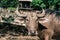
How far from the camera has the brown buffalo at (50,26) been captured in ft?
42.1

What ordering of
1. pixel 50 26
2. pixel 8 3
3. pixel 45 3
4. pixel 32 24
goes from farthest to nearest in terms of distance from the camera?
pixel 8 3, pixel 45 3, pixel 50 26, pixel 32 24

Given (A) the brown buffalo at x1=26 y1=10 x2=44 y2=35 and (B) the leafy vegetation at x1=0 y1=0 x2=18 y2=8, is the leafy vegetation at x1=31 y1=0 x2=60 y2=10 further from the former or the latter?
(A) the brown buffalo at x1=26 y1=10 x2=44 y2=35

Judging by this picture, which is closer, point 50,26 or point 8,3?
point 50,26

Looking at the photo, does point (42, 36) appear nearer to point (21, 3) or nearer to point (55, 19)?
point (55, 19)

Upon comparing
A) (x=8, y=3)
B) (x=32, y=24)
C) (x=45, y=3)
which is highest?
(x=32, y=24)

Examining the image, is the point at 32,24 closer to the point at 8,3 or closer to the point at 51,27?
the point at 51,27

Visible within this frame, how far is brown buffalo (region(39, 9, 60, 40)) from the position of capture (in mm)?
12846

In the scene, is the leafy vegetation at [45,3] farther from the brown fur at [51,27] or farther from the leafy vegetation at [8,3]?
the brown fur at [51,27]

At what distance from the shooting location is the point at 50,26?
13.0 meters

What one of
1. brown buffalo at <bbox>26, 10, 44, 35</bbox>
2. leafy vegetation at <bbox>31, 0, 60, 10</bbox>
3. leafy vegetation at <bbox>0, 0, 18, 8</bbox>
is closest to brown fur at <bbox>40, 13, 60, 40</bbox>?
brown buffalo at <bbox>26, 10, 44, 35</bbox>

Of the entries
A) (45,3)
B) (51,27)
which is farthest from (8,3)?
(51,27)

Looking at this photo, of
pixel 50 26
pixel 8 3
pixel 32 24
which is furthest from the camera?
pixel 8 3

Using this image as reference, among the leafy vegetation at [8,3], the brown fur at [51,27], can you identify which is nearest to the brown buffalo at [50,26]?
the brown fur at [51,27]

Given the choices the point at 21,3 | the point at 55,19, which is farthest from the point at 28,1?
the point at 55,19
